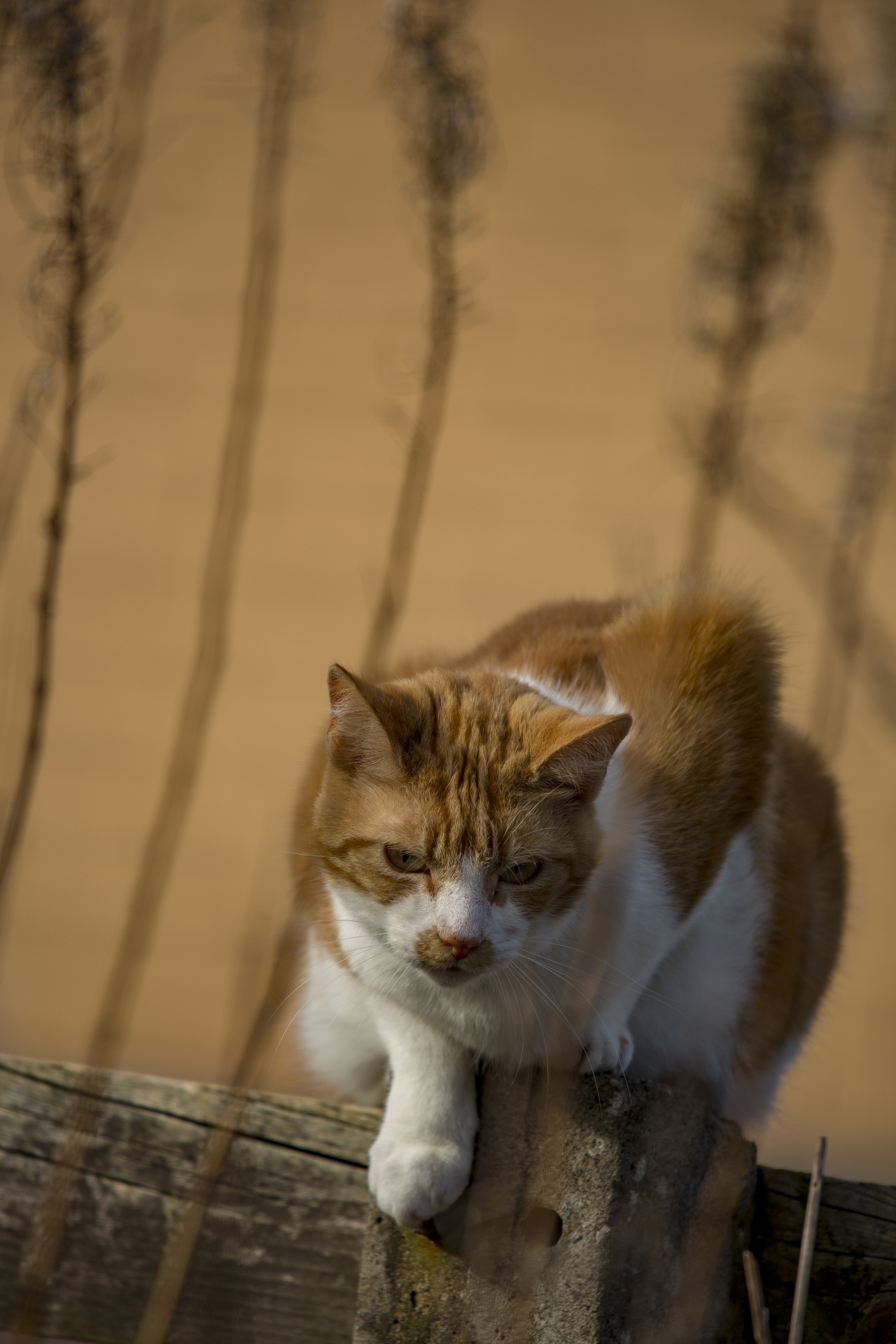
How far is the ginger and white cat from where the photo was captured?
1299 mm

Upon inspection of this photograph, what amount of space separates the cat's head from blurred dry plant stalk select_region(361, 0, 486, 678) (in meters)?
0.49

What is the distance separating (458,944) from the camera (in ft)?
4.08

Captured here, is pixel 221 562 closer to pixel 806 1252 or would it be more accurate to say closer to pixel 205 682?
pixel 205 682

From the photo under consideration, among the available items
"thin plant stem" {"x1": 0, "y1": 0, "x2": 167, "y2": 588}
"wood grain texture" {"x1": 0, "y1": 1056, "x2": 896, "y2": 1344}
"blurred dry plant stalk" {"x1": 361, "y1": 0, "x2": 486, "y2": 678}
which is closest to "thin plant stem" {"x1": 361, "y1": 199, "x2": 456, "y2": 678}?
"blurred dry plant stalk" {"x1": 361, "y1": 0, "x2": 486, "y2": 678}

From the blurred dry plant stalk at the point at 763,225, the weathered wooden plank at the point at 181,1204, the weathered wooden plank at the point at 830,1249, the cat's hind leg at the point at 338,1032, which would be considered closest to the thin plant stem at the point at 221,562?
the blurred dry plant stalk at the point at 763,225

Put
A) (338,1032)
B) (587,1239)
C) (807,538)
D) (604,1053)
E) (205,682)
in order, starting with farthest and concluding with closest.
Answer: (807,538)
(338,1032)
(604,1053)
(587,1239)
(205,682)

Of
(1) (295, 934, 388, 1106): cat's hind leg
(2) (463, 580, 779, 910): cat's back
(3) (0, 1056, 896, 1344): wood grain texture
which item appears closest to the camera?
(3) (0, 1056, 896, 1344): wood grain texture

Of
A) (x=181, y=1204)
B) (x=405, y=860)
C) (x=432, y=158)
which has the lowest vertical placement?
(x=181, y=1204)

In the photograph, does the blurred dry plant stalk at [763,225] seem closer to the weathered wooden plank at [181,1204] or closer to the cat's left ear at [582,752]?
the cat's left ear at [582,752]

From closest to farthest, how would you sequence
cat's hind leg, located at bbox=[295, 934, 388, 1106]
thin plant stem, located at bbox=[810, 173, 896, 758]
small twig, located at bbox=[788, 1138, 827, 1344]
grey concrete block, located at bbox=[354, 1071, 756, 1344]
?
thin plant stem, located at bbox=[810, 173, 896, 758] < small twig, located at bbox=[788, 1138, 827, 1344] < grey concrete block, located at bbox=[354, 1071, 756, 1344] < cat's hind leg, located at bbox=[295, 934, 388, 1106]

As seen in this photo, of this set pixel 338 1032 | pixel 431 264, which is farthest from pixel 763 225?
pixel 338 1032

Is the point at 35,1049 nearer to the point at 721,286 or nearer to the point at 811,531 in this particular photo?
the point at 811,531

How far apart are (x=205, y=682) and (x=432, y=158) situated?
1.23 feet

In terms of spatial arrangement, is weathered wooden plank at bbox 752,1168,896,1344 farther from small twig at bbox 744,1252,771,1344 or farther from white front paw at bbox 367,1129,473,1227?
white front paw at bbox 367,1129,473,1227
